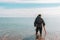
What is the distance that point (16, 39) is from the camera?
2853 cm

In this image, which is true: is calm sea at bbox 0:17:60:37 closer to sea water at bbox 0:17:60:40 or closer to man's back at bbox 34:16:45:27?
sea water at bbox 0:17:60:40

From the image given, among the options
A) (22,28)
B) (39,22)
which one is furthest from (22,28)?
(39,22)

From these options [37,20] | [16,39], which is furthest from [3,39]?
[37,20]

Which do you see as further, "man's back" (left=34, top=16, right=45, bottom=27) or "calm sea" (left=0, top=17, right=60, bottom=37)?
"calm sea" (left=0, top=17, right=60, bottom=37)

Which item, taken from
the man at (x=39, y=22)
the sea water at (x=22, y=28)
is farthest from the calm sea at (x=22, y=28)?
the man at (x=39, y=22)

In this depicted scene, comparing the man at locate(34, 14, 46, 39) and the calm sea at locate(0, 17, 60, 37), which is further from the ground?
the man at locate(34, 14, 46, 39)

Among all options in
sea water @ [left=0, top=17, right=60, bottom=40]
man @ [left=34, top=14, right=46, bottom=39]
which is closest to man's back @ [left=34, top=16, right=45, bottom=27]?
man @ [left=34, top=14, right=46, bottom=39]

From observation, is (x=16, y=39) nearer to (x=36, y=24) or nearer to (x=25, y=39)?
(x=25, y=39)

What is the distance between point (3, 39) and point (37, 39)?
4.42 meters

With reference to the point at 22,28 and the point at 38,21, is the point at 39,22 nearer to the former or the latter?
the point at 38,21

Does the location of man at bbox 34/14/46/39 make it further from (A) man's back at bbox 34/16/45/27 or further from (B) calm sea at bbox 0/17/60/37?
(B) calm sea at bbox 0/17/60/37

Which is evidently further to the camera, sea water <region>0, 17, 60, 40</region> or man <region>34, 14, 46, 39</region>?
sea water <region>0, 17, 60, 40</region>

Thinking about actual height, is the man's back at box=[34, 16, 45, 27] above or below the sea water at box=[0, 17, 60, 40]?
above

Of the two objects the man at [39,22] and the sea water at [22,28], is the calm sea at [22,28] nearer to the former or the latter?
the sea water at [22,28]
